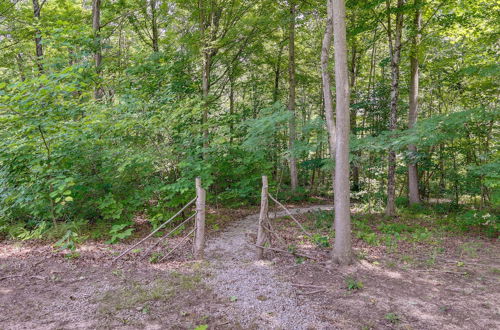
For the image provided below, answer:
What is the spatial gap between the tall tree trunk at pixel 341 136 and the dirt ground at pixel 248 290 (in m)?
0.50

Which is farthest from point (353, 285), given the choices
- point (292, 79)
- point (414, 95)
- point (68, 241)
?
point (292, 79)

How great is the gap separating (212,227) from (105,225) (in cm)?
282

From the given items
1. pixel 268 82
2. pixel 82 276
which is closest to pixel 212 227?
pixel 82 276

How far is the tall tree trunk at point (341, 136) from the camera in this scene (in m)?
4.90

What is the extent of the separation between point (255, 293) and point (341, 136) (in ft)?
9.43

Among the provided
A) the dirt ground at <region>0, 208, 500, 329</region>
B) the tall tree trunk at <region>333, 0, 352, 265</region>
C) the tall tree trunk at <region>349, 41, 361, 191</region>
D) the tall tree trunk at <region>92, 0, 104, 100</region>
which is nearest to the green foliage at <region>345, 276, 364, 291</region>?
the dirt ground at <region>0, 208, 500, 329</region>

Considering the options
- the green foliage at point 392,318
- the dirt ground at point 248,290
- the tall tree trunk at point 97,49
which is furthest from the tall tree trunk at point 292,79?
the green foliage at point 392,318

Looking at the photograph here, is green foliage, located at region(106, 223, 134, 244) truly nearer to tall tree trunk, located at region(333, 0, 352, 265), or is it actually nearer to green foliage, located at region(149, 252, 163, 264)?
green foliage, located at region(149, 252, 163, 264)

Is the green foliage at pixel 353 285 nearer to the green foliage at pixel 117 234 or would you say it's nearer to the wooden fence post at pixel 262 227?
the wooden fence post at pixel 262 227

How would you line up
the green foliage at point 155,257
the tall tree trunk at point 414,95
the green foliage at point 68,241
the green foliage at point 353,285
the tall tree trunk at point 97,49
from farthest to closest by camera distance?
the tall tree trunk at point 414,95 < the tall tree trunk at point 97,49 < the green foliage at point 68,241 < the green foliage at point 155,257 < the green foliage at point 353,285

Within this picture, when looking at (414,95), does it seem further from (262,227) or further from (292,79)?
(262,227)

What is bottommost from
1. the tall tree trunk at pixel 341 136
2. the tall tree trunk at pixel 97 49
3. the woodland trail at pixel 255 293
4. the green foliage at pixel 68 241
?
the woodland trail at pixel 255 293

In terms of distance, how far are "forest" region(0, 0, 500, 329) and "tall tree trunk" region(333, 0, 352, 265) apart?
0.02 m

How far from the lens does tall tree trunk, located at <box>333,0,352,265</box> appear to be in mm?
4898
